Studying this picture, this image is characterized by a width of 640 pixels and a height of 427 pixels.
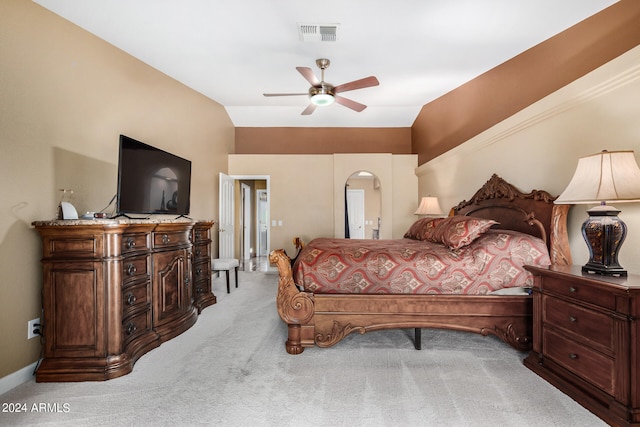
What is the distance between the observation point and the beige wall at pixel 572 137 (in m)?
1.94

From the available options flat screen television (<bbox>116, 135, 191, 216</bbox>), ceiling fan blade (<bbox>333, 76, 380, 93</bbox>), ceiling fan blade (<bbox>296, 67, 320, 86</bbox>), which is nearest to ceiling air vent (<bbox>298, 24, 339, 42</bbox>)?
ceiling fan blade (<bbox>296, 67, 320, 86</bbox>)

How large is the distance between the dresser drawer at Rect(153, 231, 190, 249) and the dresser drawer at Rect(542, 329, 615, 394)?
3.05 m

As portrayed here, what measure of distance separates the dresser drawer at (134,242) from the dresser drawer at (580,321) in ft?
9.86

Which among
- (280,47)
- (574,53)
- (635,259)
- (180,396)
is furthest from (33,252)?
(574,53)

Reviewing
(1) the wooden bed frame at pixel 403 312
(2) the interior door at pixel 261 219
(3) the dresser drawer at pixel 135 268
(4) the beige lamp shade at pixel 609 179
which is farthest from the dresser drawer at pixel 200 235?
(2) the interior door at pixel 261 219

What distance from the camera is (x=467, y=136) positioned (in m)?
4.06

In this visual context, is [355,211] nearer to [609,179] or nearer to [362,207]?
[362,207]

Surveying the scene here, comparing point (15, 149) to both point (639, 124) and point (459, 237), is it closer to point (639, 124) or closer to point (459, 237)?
point (459, 237)

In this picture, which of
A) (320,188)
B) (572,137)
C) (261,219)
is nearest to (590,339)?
(572,137)

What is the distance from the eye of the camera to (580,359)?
1757 mm

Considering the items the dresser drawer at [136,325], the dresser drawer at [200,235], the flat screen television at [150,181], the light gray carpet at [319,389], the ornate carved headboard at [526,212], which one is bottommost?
the light gray carpet at [319,389]

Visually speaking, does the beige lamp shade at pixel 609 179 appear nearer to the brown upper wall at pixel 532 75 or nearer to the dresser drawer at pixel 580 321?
the dresser drawer at pixel 580 321

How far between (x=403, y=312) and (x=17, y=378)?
2741mm

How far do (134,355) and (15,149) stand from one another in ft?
5.53
